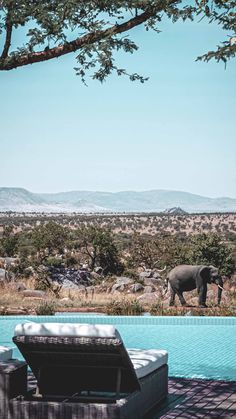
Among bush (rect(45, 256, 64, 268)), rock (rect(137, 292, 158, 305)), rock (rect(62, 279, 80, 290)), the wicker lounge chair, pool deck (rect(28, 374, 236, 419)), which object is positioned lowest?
rock (rect(62, 279, 80, 290))

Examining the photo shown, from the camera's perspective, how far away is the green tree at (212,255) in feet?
62.6

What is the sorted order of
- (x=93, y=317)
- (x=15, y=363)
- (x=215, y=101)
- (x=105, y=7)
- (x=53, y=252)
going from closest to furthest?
1. (x=15, y=363)
2. (x=105, y=7)
3. (x=93, y=317)
4. (x=53, y=252)
5. (x=215, y=101)

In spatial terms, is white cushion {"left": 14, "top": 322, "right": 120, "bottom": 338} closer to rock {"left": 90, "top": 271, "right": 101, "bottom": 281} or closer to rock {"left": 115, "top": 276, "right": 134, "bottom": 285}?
rock {"left": 115, "top": 276, "right": 134, "bottom": 285}

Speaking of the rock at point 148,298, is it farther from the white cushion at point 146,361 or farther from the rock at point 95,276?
the white cushion at point 146,361

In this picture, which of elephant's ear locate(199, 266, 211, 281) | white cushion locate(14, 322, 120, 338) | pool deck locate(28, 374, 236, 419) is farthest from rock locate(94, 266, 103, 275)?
white cushion locate(14, 322, 120, 338)

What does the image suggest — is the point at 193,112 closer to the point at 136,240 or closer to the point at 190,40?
the point at 190,40

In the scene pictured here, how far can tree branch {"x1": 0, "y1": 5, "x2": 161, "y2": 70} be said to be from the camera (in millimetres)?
6270

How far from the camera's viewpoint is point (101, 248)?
25031 millimetres

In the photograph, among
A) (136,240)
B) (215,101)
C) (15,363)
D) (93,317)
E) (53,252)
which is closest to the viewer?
(15,363)

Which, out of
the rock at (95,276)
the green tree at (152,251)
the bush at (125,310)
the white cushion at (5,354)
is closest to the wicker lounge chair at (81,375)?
the white cushion at (5,354)

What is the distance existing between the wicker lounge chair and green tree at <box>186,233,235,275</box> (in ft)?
43.6

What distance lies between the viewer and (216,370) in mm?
8344

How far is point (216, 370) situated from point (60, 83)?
43.4 meters

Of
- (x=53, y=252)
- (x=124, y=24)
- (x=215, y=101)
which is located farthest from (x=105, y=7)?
(x=215, y=101)
